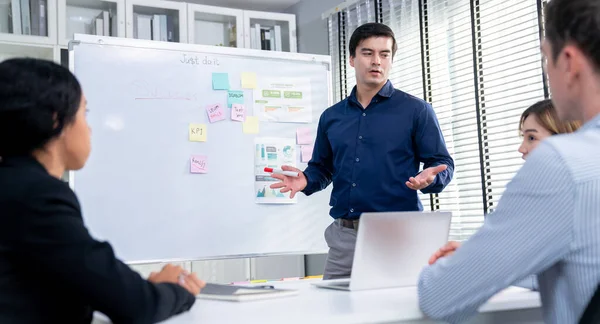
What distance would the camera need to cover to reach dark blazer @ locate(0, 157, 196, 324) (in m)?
0.92

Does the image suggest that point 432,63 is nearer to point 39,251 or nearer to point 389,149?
point 389,149

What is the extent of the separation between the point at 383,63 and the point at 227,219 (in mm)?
1252

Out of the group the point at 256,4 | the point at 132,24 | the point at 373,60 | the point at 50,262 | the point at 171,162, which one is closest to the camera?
the point at 50,262

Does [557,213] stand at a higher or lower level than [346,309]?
higher

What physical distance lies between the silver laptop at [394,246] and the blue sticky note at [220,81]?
6.22ft

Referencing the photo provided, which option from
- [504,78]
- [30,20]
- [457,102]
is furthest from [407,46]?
[30,20]

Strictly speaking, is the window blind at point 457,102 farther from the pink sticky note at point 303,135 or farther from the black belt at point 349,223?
Answer: the black belt at point 349,223

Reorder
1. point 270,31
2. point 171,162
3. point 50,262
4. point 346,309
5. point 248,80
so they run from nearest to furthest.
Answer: point 50,262 → point 346,309 → point 171,162 → point 248,80 → point 270,31

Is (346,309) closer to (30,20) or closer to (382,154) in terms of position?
(382,154)

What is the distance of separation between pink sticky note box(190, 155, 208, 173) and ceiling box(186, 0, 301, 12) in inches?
71.2

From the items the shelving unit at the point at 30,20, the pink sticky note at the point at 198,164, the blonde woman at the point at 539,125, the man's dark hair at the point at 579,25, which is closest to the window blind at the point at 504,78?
the blonde woman at the point at 539,125

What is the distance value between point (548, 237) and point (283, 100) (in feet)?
8.62

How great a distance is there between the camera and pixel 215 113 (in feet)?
10.6

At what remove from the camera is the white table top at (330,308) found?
1.07 metres
